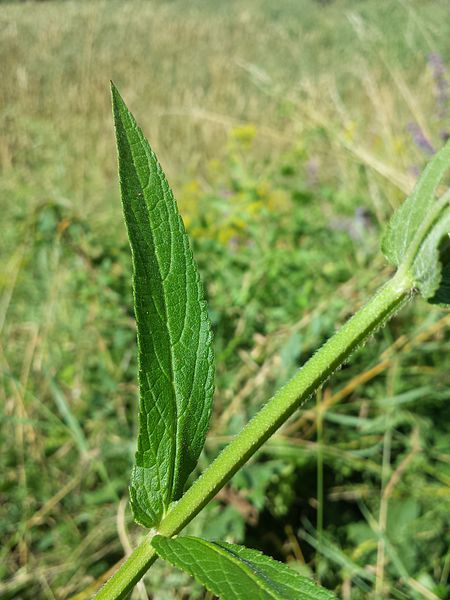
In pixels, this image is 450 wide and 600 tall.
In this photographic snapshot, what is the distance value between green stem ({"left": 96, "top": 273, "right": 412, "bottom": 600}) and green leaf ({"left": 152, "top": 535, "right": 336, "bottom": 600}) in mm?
21

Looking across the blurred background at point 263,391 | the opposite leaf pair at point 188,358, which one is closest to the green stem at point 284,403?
the opposite leaf pair at point 188,358

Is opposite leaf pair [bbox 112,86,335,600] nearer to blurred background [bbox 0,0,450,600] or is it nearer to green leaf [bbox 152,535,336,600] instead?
green leaf [bbox 152,535,336,600]

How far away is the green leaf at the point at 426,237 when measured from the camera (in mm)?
364

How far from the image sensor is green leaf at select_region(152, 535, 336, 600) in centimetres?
36

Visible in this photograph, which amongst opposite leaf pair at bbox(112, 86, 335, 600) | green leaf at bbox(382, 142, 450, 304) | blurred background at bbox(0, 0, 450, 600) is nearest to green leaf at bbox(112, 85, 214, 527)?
opposite leaf pair at bbox(112, 86, 335, 600)

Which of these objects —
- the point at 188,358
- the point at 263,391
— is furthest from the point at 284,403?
the point at 263,391

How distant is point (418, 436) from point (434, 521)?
176mm

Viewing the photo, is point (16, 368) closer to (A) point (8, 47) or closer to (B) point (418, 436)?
(B) point (418, 436)

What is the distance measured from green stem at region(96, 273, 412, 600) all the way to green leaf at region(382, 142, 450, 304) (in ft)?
0.04

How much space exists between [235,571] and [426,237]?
0.21 m

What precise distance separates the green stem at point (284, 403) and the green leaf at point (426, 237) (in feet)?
0.04

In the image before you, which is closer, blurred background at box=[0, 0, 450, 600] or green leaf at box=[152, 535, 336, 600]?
green leaf at box=[152, 535, 336, 600]

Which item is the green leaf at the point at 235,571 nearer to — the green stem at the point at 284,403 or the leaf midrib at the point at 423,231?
the green stem at the point at 284,403

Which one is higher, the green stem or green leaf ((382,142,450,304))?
green leaf ((382,142,450,304))
